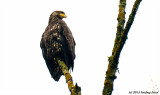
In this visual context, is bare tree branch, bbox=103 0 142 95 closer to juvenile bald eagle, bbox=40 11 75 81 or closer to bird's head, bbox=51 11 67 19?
juvenile bald eagle, bbox=40 11 75 81

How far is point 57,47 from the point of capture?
7.05m

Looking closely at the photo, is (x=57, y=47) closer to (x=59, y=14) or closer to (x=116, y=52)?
(x=59, y=14)

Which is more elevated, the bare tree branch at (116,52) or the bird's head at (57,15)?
the bird's head at (57,15)

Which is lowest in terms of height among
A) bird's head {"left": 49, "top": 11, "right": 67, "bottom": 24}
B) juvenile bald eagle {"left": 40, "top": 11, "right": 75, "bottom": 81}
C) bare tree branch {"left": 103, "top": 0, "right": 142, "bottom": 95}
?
bare tree branch {"left": 103, "top": 0, "right": 142, "bottom": 95}

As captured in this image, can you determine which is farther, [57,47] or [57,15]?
[57,15]

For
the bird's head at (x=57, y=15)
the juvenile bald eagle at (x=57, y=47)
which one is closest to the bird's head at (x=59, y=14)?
the bird's head at (x=57, y=15)

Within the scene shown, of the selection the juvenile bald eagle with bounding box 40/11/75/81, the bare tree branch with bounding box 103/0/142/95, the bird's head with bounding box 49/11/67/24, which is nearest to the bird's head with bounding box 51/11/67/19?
the bird's head with bounding box 49/11/67/24

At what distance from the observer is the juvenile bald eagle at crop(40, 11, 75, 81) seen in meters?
6.89

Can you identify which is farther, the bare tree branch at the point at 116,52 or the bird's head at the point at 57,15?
the bird's head at the point at 57,15

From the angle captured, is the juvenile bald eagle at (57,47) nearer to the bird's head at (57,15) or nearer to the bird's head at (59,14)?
the bird's head at (57,15)

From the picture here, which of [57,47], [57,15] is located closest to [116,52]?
[57,47]

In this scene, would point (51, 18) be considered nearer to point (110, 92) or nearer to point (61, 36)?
point (61, 36)

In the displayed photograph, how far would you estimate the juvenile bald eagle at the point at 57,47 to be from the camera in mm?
6893

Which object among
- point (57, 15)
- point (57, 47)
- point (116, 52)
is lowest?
point (116, 52)
